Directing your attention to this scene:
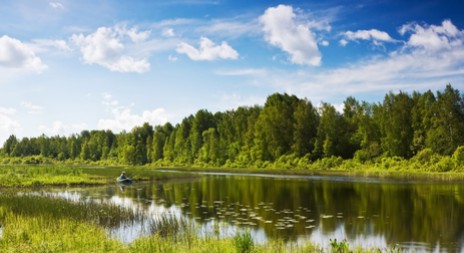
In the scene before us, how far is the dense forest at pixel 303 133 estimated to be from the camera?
288 feet

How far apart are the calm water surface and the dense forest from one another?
43547 millimetres

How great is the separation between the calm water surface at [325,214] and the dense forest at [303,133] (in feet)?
143

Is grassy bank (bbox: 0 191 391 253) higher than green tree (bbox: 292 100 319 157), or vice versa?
green tree (bbox: 292 100 319 157)

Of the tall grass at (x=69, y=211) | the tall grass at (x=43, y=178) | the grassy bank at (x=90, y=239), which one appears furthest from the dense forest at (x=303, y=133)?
the grassy bank at (x=90, y=239)

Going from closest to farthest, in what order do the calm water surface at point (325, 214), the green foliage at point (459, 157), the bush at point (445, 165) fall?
the calm water surface at point (325, 214)
the green foliage at point (459, 157)
the bush at point (445, 165)

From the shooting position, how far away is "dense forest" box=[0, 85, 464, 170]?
288 ft

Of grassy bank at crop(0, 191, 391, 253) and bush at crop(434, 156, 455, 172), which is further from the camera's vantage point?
bush at crop(434, 156, 455, 172)

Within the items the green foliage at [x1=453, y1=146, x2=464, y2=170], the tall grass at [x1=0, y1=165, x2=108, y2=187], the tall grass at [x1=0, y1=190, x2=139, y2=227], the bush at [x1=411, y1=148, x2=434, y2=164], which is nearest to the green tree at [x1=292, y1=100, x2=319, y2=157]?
the bush at [x1=411, y1=148, x2=434, y2=164]

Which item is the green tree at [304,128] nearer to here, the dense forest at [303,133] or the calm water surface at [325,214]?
the dense forest at [303,133]

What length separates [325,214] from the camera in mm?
31594

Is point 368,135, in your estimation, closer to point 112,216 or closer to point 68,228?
point 112,216

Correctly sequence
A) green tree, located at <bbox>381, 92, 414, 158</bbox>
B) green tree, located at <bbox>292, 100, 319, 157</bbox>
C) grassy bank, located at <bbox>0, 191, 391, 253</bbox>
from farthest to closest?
green tree, located at <bbox>292, 100, 319, 157</bbox> < green tree, located at <bbox>381, 92, 414, 158</bbox> < grassy bank, located at <bbox>0, 191, 391, 253</bbox>

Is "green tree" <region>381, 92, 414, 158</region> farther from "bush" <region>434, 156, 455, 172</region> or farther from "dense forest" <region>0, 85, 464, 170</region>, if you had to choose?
"bush" <region>434, 156, 455, 172</region>

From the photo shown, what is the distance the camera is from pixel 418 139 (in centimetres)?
9056
